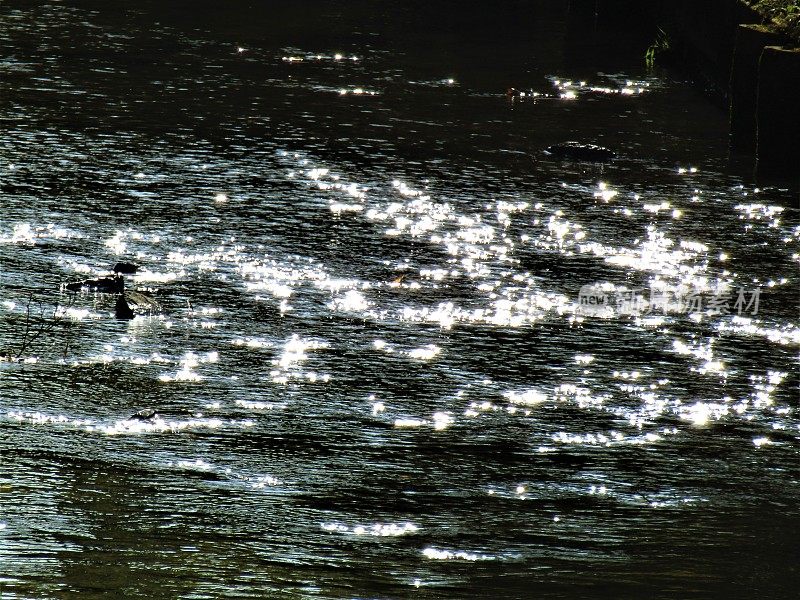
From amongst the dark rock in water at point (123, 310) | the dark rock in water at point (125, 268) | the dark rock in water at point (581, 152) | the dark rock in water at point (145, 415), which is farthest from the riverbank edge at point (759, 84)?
the dark rock in water at point (145, 415)

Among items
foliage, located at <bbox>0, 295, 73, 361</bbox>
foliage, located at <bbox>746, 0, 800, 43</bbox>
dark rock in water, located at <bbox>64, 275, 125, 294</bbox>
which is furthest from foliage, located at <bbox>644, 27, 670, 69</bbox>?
foliage, located at <bbox>0, 295, 73, 361</bbox>

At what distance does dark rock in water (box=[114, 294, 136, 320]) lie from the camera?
7.18 metres

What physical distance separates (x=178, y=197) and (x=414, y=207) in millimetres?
1619

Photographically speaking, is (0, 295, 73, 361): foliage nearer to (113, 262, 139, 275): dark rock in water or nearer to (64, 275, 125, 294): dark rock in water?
(64, 275, 125, 294): dark rock in water

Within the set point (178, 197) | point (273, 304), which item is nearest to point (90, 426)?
point (273, 304)

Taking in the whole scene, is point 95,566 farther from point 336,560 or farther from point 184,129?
point 184,129

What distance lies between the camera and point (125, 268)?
7883 mm

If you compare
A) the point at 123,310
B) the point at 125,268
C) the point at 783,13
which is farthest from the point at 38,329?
the point at 783,13

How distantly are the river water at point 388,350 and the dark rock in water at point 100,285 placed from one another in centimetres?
11

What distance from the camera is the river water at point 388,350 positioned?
489 cm

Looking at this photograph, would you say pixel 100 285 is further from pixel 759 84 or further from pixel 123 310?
pixel 759 84

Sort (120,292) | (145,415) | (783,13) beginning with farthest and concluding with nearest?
(783,13), (120,292), (145,415)

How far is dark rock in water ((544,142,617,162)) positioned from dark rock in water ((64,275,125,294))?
180 inches

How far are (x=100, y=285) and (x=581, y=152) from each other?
4769 millimetres
